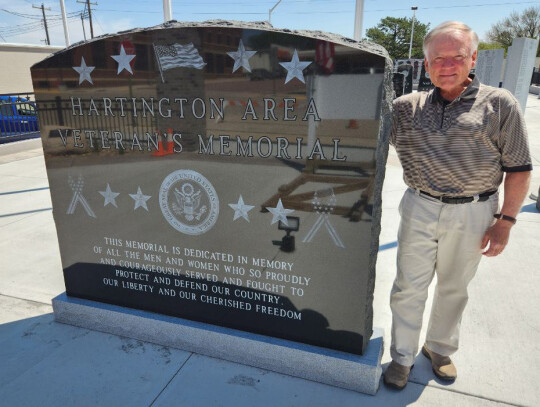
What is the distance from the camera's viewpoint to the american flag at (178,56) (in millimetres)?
2320

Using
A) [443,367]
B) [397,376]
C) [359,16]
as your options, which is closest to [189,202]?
[397,376]

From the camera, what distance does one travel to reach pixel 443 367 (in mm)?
2498

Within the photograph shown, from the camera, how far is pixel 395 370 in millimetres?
2441

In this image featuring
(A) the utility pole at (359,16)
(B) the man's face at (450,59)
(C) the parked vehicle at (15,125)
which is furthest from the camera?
(C) the parked vehicle at (15,125)

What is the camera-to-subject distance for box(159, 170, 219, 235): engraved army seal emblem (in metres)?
2.53

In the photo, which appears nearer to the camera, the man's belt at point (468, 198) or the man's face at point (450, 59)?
the man's face at point (450, 59)

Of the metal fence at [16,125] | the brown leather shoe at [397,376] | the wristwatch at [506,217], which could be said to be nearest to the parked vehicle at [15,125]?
the metal fence at [16,125]

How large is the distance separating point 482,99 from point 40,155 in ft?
30.1

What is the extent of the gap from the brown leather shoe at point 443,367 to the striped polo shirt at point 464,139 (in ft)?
3.37

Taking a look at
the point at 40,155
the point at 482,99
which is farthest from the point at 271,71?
the point at 40,155

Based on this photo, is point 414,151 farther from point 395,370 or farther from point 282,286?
point 395,370

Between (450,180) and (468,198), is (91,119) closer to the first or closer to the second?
(450,180)

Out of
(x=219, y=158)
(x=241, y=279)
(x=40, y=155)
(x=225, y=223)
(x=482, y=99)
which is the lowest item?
(x=40, y=155)

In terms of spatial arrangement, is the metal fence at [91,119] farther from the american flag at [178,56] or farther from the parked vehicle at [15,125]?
the parked vehicle at [15,125]
